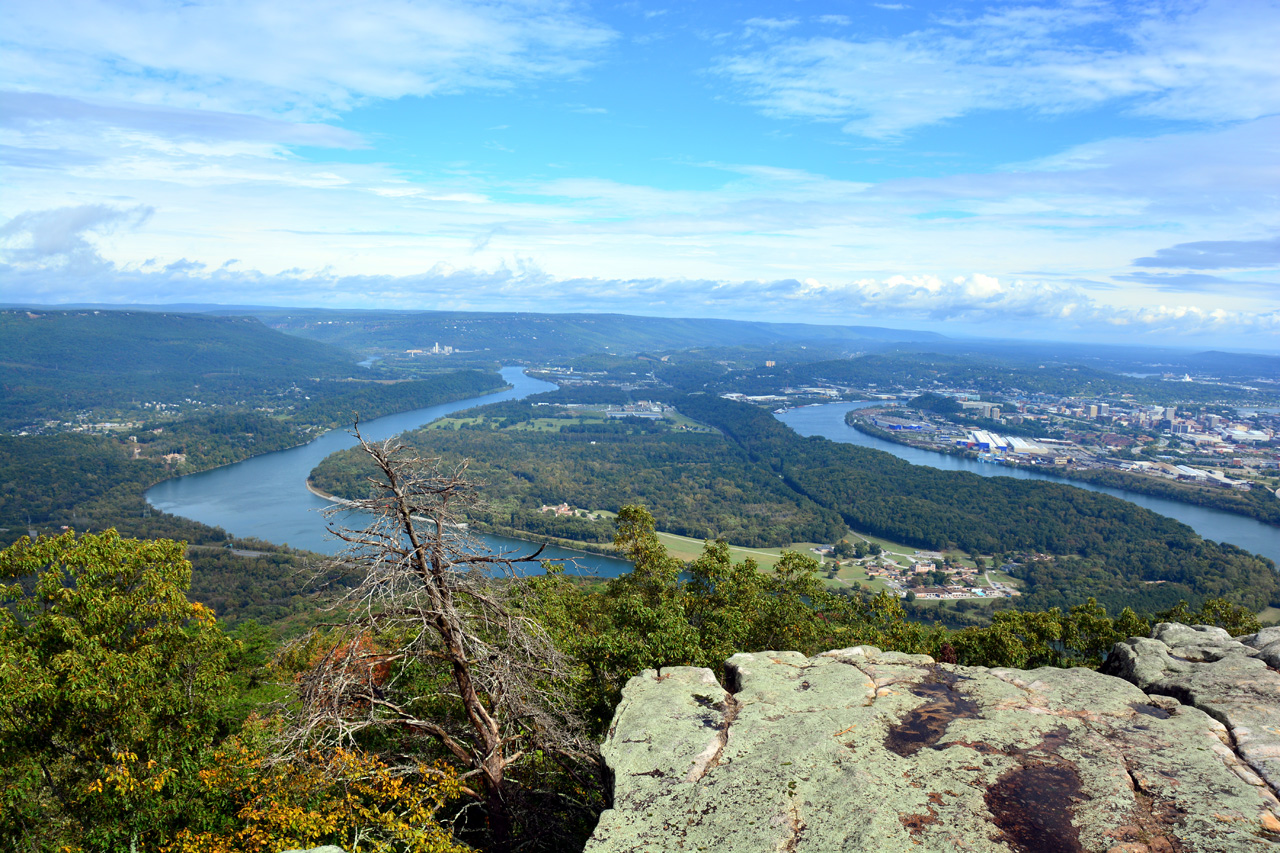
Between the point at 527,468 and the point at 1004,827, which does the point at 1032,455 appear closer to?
the point at 527,468

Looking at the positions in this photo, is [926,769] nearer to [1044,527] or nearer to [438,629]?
[438,629]

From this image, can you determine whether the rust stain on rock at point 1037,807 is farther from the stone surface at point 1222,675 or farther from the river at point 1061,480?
the river at point 1061,480

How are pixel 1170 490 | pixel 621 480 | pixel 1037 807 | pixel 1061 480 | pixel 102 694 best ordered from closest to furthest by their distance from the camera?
pixel 1037 807 < pixel 102 694 < pixel 1170 490 < pixel 1061 480 < pixel 621 480

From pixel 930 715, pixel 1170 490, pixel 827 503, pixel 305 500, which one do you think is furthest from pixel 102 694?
pixel 1170 490

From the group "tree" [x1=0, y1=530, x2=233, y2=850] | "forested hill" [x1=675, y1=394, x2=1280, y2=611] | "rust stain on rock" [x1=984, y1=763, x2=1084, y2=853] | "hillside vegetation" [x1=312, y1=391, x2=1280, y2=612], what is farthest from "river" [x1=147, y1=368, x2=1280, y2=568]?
"rust stain on rock" [x1=984, y1=763, x2=1084, y2=853]

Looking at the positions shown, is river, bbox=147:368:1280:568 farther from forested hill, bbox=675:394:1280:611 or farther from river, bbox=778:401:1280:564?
forested hill, bbox=675:394:1280:611

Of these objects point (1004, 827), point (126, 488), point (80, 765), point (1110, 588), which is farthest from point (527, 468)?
point (1004, 827)
